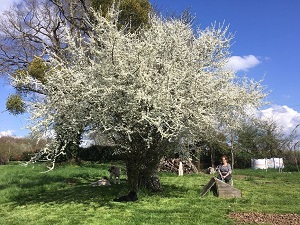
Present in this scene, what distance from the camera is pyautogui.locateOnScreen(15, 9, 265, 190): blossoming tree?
9.68 m

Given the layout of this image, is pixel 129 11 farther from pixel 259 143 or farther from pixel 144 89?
pixel 259 143

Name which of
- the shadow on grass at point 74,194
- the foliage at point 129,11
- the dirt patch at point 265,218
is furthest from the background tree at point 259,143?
the dirt patch at point 265,218

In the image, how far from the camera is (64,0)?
20.7 m

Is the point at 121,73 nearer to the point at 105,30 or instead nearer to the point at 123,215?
the point at 105,30

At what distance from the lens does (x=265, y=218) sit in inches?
314

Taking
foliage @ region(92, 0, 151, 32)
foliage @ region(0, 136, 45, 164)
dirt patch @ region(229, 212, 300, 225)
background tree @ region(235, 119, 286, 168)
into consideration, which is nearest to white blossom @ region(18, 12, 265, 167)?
dirt patch @ region(229, 212, 300, 225)

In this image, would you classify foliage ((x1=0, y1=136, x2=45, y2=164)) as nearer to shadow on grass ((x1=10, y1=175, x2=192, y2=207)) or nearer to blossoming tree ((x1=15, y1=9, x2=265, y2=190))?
shadow on grass ((x1=10, y1=175, x2=192, y2=207))

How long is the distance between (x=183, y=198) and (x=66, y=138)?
3973 millimetres

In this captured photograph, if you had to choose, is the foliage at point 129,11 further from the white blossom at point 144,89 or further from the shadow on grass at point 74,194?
the shadow on grass at point 74,194

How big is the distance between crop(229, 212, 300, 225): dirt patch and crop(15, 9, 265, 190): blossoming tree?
2711 millimetres

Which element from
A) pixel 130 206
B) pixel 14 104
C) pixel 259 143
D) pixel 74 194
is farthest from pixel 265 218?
pixel 259 143

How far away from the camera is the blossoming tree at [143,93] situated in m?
9.68

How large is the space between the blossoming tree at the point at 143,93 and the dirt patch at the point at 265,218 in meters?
2.71

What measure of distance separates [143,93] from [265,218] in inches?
158
